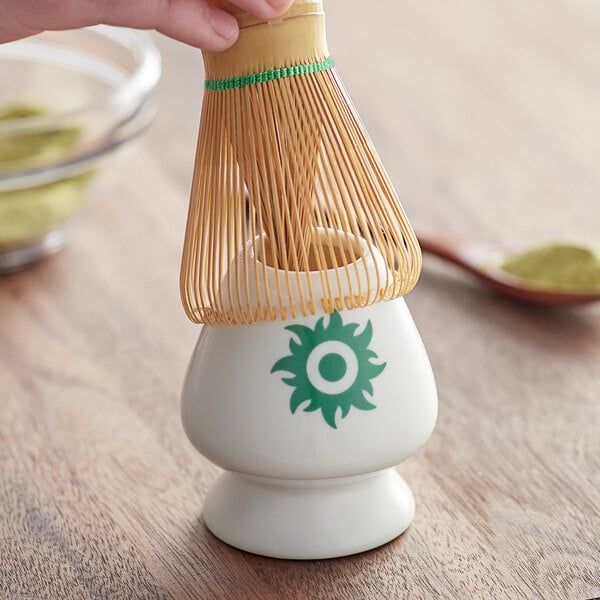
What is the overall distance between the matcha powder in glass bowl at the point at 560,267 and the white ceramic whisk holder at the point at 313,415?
9.5 inches

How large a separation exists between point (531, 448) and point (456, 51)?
60 cm

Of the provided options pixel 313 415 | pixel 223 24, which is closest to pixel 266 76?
pixel 223 24

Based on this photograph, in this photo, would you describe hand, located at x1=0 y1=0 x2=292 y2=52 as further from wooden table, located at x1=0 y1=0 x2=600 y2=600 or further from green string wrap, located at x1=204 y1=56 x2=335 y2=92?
wooden table, located at x1=0 y1=0 x2=600 y2=600

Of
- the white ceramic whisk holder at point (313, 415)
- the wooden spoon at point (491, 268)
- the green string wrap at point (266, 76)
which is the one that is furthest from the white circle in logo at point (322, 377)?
the wooden spoon at point (491, 268)

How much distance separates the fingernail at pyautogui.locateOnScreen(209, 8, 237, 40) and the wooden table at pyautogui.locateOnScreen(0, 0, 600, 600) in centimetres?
22

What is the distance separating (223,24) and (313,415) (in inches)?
6.0

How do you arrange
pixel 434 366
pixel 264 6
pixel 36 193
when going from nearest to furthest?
1. pixel 264 6
2. pixel 434 366
3. pixel 36 193

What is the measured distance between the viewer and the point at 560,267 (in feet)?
2.29

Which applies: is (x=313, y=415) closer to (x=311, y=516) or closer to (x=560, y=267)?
(x=311, y=516)

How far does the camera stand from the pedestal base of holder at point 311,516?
0.48 metres

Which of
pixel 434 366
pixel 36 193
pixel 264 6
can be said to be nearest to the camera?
pixel 264 6

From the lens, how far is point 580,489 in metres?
0.53

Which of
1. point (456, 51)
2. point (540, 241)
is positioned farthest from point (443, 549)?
point (456, 51)

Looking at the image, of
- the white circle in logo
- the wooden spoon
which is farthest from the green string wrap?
the wooden spoon
